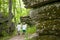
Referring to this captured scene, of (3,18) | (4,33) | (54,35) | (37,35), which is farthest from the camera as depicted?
(3,18)

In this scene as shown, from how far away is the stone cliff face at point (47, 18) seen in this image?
138 inches

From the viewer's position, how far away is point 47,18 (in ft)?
11.8

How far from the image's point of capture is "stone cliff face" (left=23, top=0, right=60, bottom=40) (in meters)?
3.50

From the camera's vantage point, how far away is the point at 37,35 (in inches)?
147

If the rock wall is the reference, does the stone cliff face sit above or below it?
above

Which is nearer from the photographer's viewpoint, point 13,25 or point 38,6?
point 38,6

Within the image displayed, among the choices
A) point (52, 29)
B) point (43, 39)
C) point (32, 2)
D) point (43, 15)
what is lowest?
point (43, 39)

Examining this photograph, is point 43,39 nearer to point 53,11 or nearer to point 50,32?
point 50,32

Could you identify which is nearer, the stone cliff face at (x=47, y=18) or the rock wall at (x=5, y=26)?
the stone cliff face at (x=47, y=18)

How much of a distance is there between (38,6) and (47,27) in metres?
0.58

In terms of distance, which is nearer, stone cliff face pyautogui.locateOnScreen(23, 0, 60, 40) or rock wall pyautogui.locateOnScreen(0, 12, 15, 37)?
stone cliff face pyautogui.locateOnScreen(23, 0, 60, 40)

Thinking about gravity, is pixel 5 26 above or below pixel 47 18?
below

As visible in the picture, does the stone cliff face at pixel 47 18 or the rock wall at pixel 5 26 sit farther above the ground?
the stone cliff face at pixel 47 18

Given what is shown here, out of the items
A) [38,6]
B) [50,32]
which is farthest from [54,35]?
[38,6]
